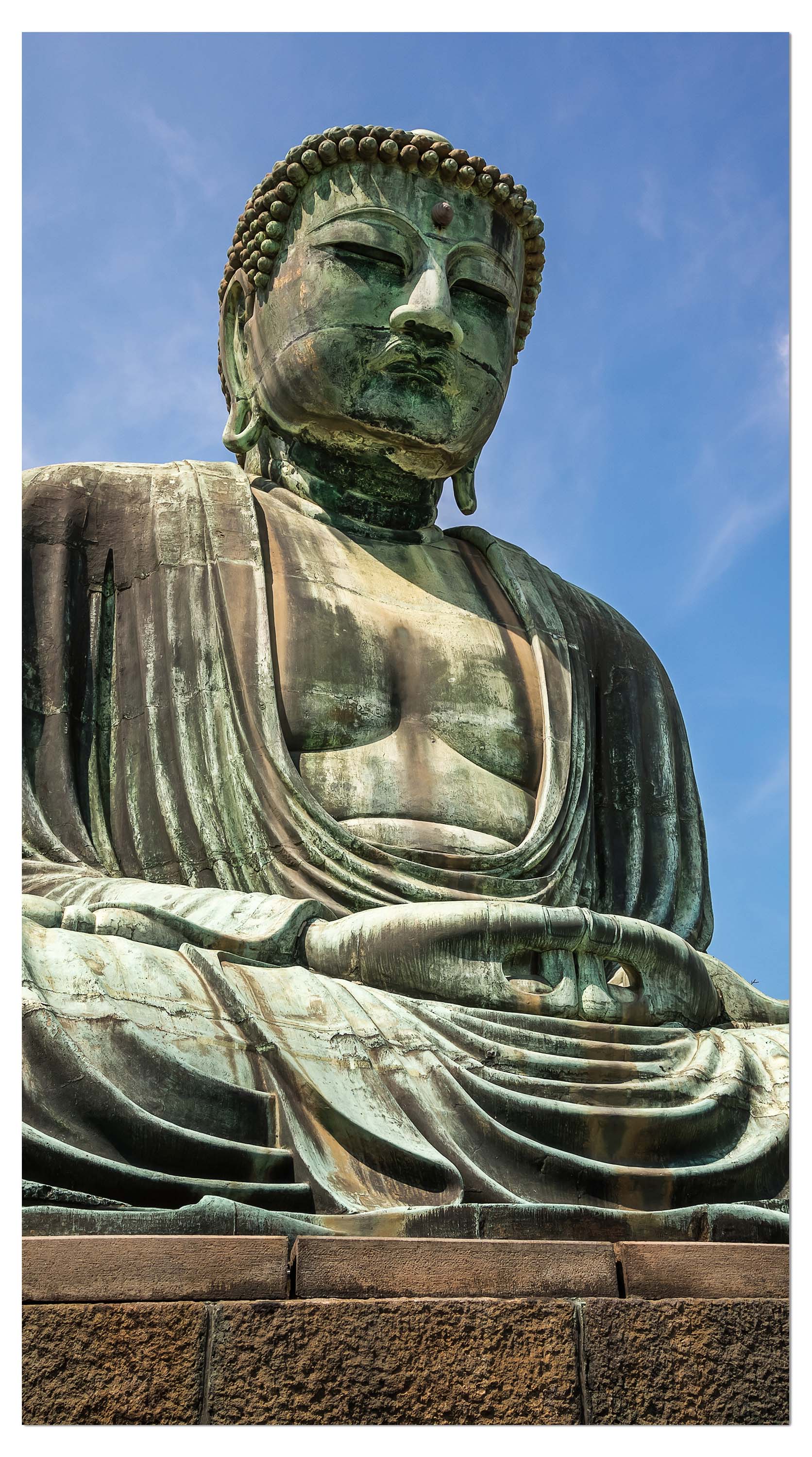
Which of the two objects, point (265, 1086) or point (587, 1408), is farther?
point (265, 1086)

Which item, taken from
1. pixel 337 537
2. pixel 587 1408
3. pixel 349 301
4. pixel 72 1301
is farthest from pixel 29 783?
pixel 587 1408

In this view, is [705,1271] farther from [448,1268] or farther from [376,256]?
[376,256]

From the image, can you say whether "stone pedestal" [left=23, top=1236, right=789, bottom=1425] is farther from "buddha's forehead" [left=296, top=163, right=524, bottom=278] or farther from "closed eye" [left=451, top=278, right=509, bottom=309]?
"buddha's forehead" [left=296, top=163, right=524, bottom=278]

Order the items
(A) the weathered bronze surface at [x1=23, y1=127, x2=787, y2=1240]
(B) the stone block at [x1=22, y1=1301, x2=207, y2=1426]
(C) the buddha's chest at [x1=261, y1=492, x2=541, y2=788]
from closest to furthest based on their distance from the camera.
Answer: (B) the stone block at [x1=22, y1=1301, x2=207, y2=1426] → (A) the weathered bronze surface at [x1=23, y1=127, x2=787, y2=1240] → (C) the buddha's chest at [x1=261, y1=492, x2=541, y2=788]

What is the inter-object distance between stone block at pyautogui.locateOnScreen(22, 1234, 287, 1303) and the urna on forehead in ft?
16.8

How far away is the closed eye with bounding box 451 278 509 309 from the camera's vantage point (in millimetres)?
8328

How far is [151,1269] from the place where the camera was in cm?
454

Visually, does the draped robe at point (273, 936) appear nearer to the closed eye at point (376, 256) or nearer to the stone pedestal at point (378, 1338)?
the stone pedestal at point (378, 1338)

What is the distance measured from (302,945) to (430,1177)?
117cm

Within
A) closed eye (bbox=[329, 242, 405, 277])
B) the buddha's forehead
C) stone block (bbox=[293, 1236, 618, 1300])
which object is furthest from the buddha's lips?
stone block (bbox=[293, 1236, 618, 1300])

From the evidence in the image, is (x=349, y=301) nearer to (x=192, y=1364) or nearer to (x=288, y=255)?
(x=288, y=255)

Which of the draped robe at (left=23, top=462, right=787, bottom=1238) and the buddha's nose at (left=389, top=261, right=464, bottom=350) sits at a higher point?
the buddha's nose at (left=389, top=261, right=464, bottom=350)

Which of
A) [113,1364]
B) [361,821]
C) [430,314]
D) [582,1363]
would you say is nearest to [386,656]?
[361,821]

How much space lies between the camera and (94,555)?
785cm
